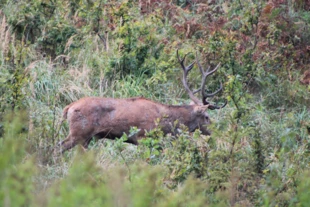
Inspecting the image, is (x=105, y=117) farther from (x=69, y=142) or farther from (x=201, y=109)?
(x=201, y=109)

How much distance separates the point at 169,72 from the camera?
12.5 meters

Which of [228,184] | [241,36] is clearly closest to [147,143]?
[228,184]

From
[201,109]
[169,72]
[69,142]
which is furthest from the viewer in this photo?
[169,72]

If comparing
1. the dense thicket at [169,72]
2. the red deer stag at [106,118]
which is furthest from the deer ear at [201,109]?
the red deer stag at [106,118]

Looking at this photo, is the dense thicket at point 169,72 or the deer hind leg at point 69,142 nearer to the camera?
the dense thicket at point 169,72

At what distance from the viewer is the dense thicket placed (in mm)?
7809

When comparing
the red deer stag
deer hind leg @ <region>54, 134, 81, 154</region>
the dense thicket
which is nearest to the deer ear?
the dense thicket

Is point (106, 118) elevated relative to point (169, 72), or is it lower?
elevated

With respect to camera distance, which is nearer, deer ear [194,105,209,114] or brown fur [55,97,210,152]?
brown fur [55,97,210,152]

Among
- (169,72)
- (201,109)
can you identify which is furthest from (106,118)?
(169,72)

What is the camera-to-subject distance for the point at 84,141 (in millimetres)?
9680

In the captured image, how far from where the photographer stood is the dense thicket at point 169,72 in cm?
781

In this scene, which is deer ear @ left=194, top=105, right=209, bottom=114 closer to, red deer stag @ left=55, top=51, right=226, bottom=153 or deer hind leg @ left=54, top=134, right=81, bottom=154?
red deer stag @ left=55, top=51, right=226, bottom=153

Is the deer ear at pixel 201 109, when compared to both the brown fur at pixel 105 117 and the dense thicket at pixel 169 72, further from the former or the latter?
the brown fur at pixel 105 117
